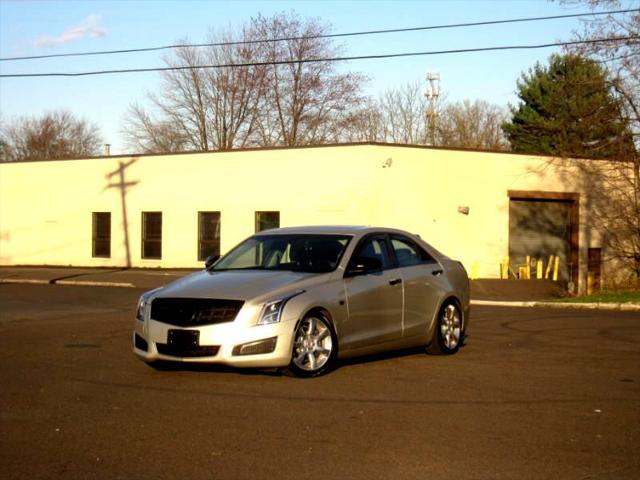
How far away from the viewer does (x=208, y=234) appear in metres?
35.8

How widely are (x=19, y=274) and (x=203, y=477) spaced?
27892 millimetres

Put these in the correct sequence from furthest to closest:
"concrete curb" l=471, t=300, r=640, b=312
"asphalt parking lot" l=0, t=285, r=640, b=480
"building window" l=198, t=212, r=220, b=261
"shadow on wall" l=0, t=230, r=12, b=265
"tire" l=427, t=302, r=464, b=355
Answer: "shadow on wall" l=0, t=230, r=12, b=265 → "building window" l=198, t=212, r=220, b=261 → "concrete curb" l=471, t=300, r=640, b=312 → "tire" l=427, t=302, r=464, b=355 → "asphalt parking lot" l=0, t=285, r=640, b=480

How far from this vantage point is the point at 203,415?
26.0 feet

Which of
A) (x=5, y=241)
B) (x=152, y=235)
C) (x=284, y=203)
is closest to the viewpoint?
(x=284, y=203)

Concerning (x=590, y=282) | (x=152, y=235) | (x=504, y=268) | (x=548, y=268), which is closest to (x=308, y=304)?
(x=590, y=282)

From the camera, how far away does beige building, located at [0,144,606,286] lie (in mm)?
32031

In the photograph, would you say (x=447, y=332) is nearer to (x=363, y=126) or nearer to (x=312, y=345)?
Result: (x=312, y=345)

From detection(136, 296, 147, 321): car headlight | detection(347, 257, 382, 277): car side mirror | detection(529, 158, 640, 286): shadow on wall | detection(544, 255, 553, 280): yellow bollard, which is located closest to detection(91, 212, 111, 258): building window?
detection(529, 158, 640, 286): shadow on wall

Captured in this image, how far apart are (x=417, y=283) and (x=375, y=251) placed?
26.9 inches

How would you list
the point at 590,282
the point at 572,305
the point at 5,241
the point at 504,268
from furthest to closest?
the point at 5,241
the point at 504,268
the point at 590,282
the point at 572,305

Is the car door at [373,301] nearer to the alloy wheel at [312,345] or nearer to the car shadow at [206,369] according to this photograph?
the alloy wheel at [312,345]

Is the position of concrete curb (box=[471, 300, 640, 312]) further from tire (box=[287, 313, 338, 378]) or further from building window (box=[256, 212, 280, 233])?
building window (box=[256, 212, 280, 233])

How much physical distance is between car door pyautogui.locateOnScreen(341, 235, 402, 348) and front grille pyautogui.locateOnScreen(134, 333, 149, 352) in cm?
204

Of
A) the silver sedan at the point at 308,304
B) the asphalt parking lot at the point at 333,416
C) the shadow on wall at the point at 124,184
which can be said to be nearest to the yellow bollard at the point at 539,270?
the shadow on wall at the point at 124,184
